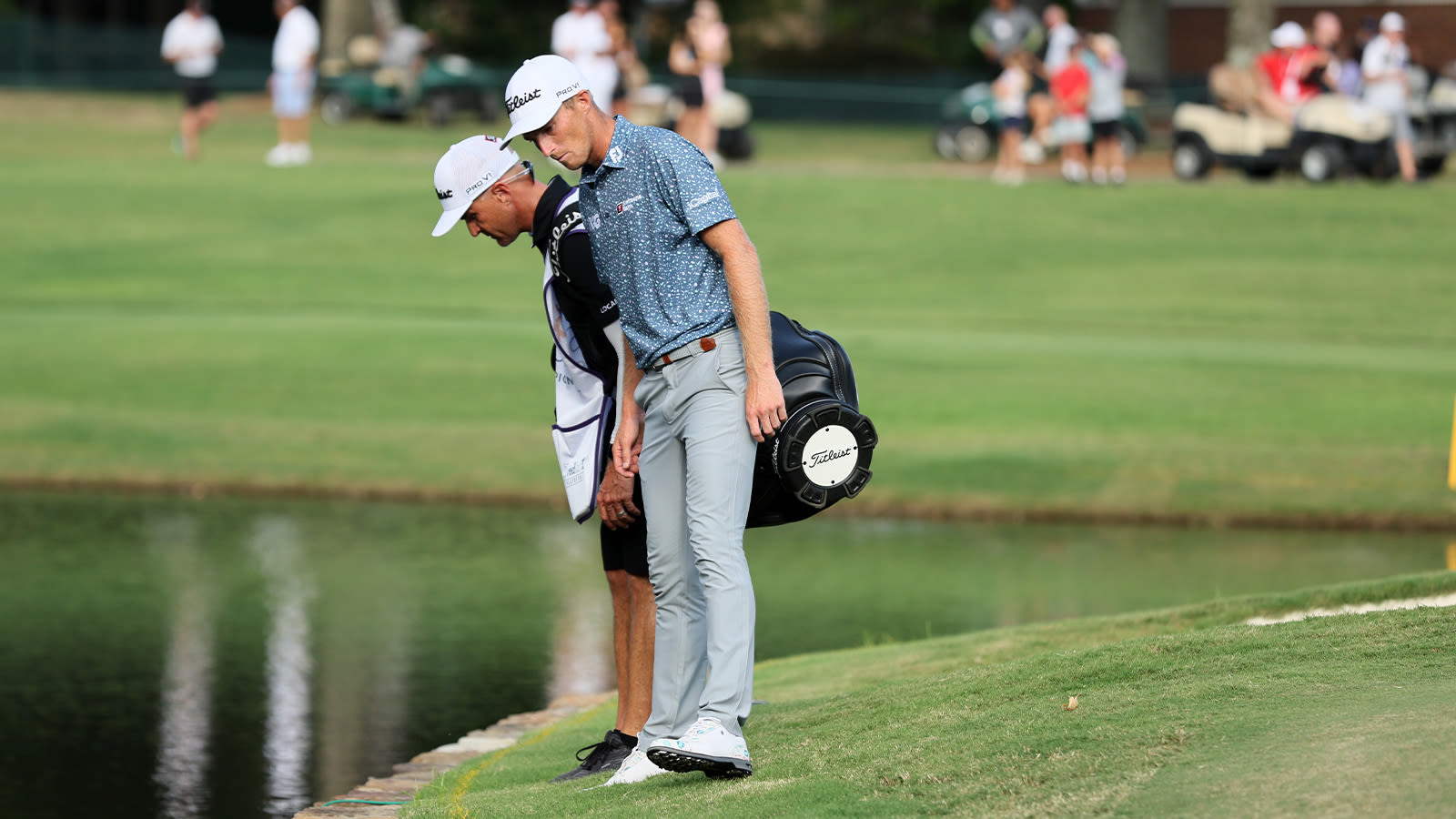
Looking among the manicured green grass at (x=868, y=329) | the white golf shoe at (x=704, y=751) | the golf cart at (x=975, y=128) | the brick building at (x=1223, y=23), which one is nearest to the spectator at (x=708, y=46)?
the manicured green grass at (x=868, y=329)

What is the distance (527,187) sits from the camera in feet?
18.7

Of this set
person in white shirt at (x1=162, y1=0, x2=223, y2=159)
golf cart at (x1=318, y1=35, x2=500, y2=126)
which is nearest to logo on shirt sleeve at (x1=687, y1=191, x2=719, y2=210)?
person in white shirt at (x1=162, y1=0, x2=223, y2=159)

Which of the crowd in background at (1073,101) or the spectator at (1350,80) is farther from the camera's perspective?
the spectator at (1350,80)

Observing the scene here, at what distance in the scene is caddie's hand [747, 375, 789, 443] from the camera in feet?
16.3

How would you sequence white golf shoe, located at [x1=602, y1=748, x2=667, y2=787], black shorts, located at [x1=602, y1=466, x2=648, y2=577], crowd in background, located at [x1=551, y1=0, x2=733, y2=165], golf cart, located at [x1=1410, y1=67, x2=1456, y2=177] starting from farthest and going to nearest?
golf cart, located at [x1=1410, y1=67, x2=1456, y2=177] → crowd in background, located at [x1=551, y1=0, x2=733, y2=165] → black shorts, located at [x1=602, y1=466, x2=648, y2=577] → white golf shoe, located at [x1=602, y1=748, x2=667, y2=787]

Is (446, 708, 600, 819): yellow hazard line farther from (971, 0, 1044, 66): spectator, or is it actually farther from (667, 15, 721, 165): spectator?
(971, 0, 1044, 66): spectator

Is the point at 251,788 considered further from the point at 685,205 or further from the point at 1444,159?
the point at 1444,159

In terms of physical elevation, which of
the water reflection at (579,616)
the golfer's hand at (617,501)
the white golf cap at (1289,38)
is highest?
the white golf cap at (1289,38)

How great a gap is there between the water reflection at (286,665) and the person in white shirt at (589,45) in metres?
11.0

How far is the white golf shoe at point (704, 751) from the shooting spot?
15.8 ft

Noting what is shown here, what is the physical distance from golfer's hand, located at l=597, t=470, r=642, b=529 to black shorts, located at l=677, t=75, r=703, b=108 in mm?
17350

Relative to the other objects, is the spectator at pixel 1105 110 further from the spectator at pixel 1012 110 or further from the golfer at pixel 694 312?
the golfer at pixel 694 312

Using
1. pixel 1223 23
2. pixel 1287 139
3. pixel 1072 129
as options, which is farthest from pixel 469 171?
pixel 1223 23

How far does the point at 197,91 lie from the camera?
23984 mm
